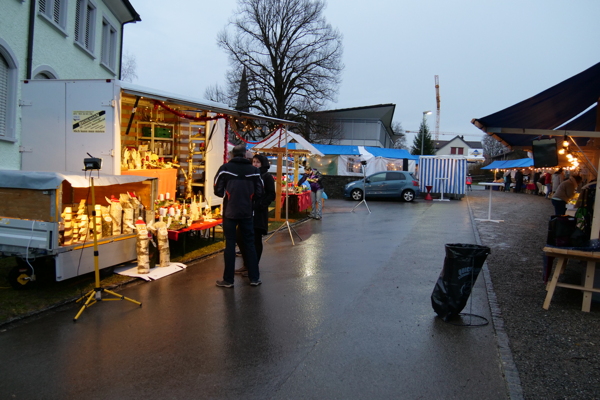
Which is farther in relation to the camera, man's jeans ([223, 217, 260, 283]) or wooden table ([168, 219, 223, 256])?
wooden table ([168, 219, 223, 256])

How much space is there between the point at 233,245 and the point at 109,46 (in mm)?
14218

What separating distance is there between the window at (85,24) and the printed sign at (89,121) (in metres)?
7.72

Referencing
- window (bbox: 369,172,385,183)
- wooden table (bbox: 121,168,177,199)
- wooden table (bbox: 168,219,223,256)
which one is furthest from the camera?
window (bbox: 369,172,385,183)

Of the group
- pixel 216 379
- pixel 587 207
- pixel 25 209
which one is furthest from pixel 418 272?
pixel 25 209

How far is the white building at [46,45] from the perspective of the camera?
36.7 ft

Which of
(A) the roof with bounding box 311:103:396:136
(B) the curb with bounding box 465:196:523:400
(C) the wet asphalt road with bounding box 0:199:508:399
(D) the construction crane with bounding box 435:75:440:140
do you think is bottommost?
(C) the wet asphalt road with bounding box 0:199:508:399

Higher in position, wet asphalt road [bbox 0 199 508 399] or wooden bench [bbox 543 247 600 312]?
wooden bench [bbox 543 247 600 312]

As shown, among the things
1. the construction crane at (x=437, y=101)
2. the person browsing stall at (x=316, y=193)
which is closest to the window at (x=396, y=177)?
the person browsing stall at (x=316, y=193)

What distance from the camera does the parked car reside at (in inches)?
1004

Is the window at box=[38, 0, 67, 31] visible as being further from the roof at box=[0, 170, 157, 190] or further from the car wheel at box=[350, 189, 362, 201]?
the car wheel at box=[350, 189, 362, 201]

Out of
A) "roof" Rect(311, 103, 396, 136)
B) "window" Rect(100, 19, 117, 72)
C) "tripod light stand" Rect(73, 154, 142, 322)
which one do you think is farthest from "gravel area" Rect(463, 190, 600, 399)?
"roof" Rect(311, 103, 396, 136)

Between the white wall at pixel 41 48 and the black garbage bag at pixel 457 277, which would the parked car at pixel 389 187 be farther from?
the black garbage bag at pixel 457 277

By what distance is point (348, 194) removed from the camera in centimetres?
2623

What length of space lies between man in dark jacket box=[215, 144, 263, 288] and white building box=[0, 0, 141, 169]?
429 cm
